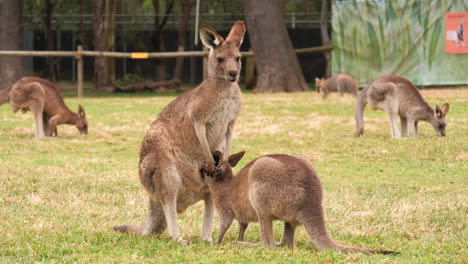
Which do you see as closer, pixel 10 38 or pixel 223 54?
pixel 223 54

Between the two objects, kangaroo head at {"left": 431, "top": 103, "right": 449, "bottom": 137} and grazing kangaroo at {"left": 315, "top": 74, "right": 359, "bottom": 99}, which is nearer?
kangaroo head at {"left": 431, "top": 103, "right": 449, "bottom": 137}

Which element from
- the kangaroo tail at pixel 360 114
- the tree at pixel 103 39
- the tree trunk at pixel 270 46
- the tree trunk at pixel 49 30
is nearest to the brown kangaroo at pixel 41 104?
the kangaroo tail at pixel 360 114

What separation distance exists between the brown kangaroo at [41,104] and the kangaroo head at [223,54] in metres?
6.65

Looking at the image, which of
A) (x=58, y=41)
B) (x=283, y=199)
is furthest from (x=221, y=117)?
(x=58, y=41)

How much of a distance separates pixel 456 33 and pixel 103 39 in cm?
1034

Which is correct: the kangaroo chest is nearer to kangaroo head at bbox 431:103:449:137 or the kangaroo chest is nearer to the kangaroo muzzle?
the kangaroo muzzle

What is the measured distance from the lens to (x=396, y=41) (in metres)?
18.8

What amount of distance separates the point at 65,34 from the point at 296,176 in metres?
25.6

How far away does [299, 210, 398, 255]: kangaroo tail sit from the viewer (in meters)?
4.12

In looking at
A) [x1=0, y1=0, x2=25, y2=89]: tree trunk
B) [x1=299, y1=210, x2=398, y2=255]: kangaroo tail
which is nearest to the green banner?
[x1=0, y1=0, x2=25, y2=89]: tree trunk

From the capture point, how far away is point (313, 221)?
4.12 m

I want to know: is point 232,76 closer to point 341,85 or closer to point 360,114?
point 360,114

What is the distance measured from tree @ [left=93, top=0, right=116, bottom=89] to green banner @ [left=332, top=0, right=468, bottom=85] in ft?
23.4

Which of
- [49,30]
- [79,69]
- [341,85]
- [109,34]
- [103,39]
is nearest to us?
[341,85]
